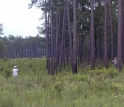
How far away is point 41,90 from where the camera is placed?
1016cm

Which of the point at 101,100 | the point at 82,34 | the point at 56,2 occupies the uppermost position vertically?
the point at 56,2

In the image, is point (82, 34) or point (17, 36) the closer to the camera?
point (82, 34)

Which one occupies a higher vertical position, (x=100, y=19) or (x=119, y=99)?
(x=100, y=19)

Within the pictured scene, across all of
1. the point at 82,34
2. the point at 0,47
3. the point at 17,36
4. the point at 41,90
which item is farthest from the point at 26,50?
the point at 41,90

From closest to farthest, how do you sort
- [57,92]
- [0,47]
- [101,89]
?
[57,92], [101,89], [0,47]

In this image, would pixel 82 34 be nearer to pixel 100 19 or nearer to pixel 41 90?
pixel 100 19

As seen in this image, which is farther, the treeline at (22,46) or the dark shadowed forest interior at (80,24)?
the treeline at (22,46)

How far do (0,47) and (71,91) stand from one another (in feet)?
172

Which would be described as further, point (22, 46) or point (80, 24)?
point (22, 46)

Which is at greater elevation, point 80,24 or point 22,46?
point 80,24

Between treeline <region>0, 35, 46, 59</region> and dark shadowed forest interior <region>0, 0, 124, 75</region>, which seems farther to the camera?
treeline <region>0, 35, 46, 59</region>

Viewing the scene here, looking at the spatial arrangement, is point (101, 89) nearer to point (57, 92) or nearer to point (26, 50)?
point (57, 92)

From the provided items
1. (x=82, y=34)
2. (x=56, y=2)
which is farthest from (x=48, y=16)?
(x=82, y=34)

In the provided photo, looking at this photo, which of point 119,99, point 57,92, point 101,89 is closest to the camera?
point 119,99
